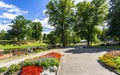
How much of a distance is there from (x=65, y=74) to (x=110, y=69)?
4.36m

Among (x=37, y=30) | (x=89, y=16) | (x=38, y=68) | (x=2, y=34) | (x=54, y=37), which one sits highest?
(x=89, y=16)

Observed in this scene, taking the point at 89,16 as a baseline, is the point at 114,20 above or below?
below

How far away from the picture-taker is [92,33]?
6350 centimetres

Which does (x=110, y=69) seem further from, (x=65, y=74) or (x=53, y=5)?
(x=53, y=5)

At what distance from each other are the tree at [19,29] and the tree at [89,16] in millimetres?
29236

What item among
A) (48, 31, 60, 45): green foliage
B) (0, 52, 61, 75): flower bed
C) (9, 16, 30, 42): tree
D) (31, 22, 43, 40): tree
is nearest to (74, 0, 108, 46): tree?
(48, 31, 60, 45): green foliage

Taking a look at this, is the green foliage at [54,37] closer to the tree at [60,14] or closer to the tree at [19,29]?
the tree at [60,14]

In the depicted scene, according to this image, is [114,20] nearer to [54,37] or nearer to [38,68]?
[54,37]

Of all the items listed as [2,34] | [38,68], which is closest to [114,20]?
[38,68]

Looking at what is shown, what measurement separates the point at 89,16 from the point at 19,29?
1350 inches

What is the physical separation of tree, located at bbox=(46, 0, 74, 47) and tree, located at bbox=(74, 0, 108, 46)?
3531mm

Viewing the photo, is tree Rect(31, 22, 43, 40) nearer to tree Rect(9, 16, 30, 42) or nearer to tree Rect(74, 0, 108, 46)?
tree Rect(9, 16, 30, 42)

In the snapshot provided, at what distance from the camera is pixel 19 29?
8575 cm

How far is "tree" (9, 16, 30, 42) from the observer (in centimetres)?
8525
